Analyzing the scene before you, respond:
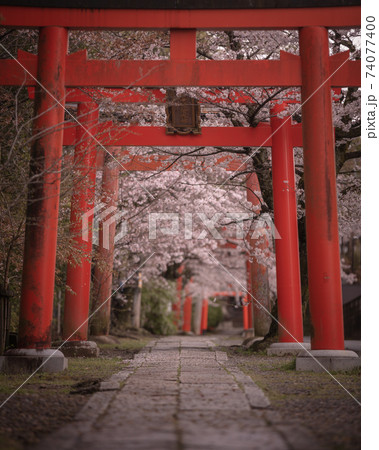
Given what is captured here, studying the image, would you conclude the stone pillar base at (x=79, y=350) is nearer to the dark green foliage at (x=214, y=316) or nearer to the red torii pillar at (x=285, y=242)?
the red torii pillar at (x=285, y=242)

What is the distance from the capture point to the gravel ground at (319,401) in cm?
337

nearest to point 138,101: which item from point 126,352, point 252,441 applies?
point 126,352

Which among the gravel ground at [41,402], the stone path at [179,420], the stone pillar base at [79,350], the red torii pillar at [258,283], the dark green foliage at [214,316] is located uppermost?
the red torii pillar at [258,283]

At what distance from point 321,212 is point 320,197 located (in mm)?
203

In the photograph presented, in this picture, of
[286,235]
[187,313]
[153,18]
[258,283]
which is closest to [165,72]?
[153,18]

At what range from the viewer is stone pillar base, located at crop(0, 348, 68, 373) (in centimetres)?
674

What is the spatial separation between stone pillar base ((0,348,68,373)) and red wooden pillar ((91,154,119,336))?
4543 mm

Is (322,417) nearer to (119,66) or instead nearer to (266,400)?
(266,400)

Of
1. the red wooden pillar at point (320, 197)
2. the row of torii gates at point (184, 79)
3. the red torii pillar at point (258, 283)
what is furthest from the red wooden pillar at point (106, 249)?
the red wooden pillar at point (320, 197)

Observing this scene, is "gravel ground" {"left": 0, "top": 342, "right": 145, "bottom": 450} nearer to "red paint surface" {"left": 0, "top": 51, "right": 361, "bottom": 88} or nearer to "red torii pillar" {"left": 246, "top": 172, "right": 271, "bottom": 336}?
"red paint surface" {"left": 0, "top": 51, "right": 361, "bottom": 88}

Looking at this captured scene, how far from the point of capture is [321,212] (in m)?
7.30

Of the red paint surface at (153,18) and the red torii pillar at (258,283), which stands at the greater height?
the red paint surface at (153,18)

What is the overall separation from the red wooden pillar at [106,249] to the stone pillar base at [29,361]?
4543 mm

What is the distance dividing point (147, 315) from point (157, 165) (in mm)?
11063
